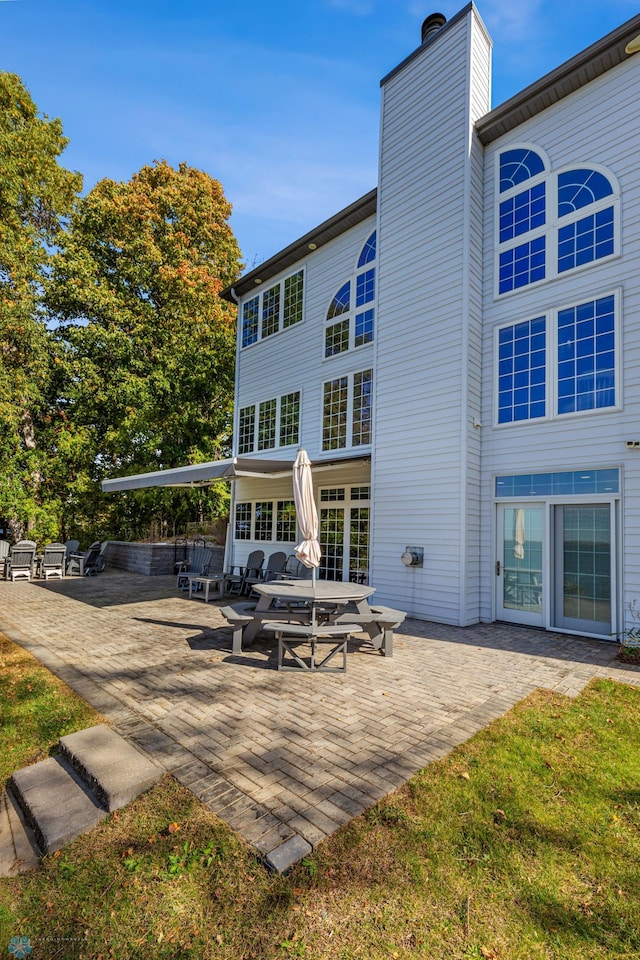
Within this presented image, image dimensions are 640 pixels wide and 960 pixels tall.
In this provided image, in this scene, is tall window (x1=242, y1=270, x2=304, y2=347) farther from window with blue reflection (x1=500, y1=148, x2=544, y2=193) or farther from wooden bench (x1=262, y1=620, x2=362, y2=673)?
wooden bench (x1=262, y1=620, x2=362, y2=673)

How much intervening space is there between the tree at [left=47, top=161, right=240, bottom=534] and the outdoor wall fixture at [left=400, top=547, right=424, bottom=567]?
37.0 feet

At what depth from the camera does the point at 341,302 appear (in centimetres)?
1168

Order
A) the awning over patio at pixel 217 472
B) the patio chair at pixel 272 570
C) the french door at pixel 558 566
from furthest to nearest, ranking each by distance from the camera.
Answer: the patio chair at pixel 272 570 → the awning over patio at pixel 217 472 → the french door at pixel 558 566

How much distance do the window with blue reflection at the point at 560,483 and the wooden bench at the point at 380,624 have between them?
342 centimetres

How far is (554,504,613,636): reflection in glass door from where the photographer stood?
694 cm

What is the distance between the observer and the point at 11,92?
15.5 m

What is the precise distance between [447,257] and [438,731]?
318 inches

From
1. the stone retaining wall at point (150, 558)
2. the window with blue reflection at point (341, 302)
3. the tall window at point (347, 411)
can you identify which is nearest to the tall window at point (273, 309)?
the window with blue reflection at point (341, 302)

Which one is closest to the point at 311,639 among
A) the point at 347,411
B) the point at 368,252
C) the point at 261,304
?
the point at 347,411

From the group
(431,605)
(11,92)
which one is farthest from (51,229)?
(431,605)

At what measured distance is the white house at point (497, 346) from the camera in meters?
7.00

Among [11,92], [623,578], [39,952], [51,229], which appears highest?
[11,92]

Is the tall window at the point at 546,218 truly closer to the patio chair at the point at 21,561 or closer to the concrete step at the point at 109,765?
the concrete step at the point at 109,765

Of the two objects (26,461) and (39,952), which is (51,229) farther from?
(39,952)
